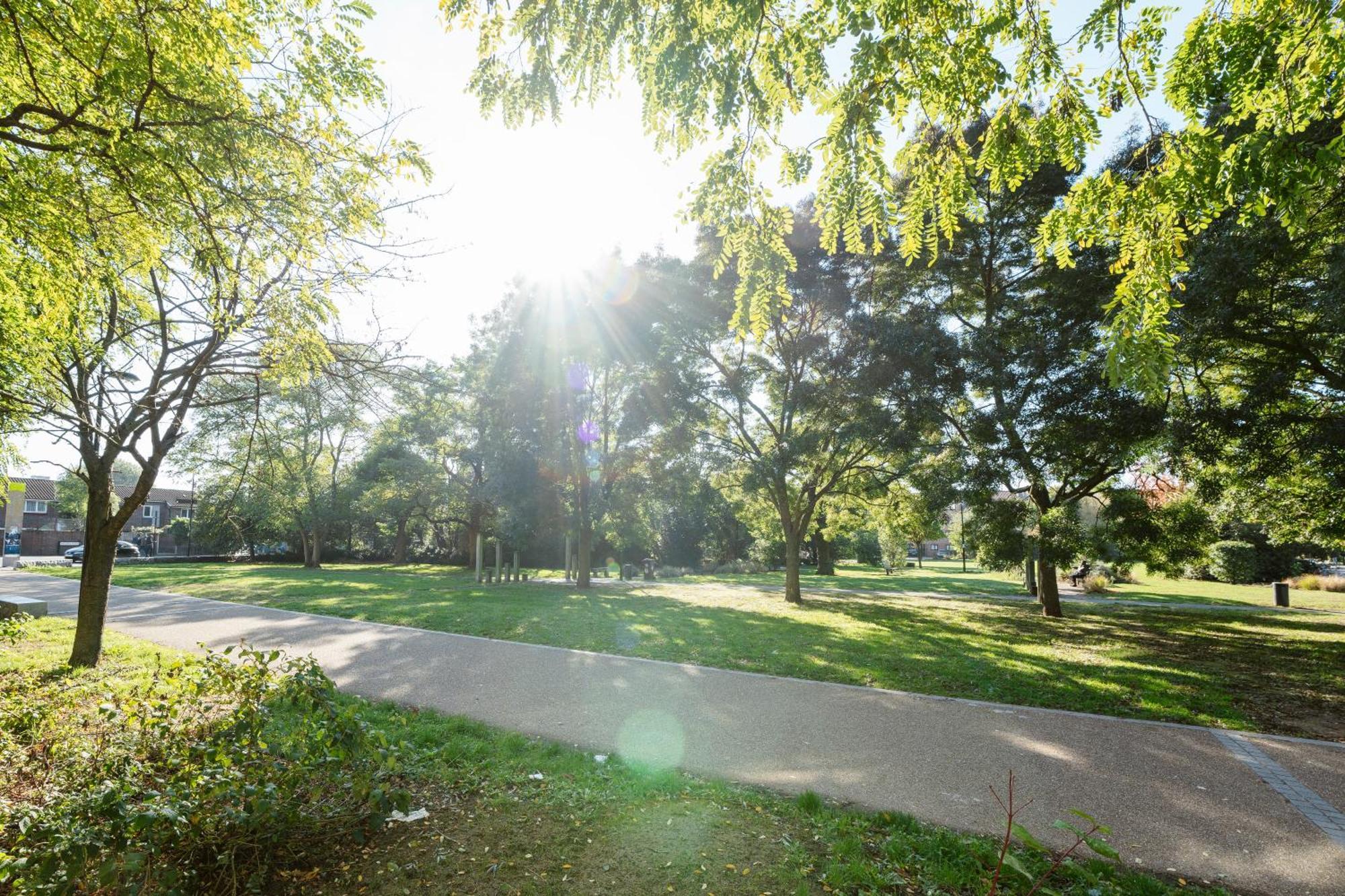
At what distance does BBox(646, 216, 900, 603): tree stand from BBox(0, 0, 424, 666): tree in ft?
34.6

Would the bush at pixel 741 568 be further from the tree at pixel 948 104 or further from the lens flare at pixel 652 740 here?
the tree at pixel 948 104

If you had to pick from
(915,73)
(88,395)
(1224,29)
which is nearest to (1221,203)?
(1224,29)

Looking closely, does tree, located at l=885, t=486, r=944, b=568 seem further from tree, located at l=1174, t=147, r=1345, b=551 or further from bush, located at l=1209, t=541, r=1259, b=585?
bush, located at l=1209, t=541, r=1259, b=585

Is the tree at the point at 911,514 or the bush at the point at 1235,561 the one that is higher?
the tree at the point at 911,514

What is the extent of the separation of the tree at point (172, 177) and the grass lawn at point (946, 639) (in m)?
6.78

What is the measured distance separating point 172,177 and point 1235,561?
1497 inches

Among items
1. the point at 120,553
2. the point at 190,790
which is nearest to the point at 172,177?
the point at 190,790

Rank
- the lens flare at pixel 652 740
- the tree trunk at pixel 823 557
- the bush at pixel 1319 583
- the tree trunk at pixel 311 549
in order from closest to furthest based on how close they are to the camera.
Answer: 1. the lens flare at pixel 652 740
2. the bush at pixel 1319 583
3. the tree trunk at pixel 311 549
4. the tree trunk at pixel 823 557

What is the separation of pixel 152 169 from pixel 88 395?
17.1ft

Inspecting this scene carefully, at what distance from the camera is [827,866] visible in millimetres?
3348

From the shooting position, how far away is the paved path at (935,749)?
3.90 m

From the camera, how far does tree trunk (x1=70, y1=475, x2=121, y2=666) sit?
7484 mm

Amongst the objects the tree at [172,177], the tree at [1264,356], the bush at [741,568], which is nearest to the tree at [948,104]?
the tree at [172,177]

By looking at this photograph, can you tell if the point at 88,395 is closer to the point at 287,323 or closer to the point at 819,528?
the point at 287,323
